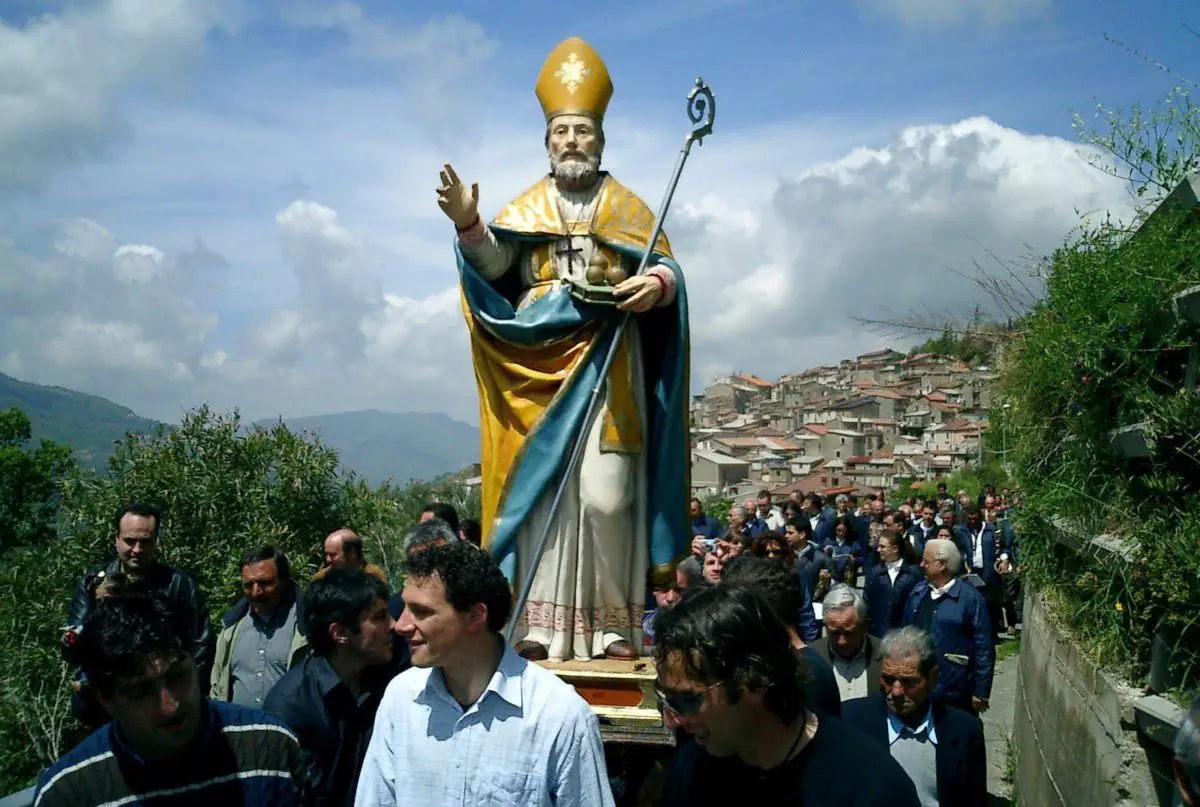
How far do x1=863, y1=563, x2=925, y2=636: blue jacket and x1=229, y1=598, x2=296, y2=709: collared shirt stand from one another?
4762 mm

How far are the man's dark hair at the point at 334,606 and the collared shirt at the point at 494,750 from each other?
848 millimetres

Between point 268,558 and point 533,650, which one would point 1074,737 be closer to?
point 533,650

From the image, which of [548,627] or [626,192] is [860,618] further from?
[626,192]

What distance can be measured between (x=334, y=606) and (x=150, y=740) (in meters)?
1.13

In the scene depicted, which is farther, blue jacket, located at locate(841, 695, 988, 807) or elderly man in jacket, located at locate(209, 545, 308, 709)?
elderly man in jacket, located at locate(209, 545, 308, 709)

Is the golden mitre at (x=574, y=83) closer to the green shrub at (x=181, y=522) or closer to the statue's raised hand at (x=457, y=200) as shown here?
the statue's raised hand at (x=457, y=200)

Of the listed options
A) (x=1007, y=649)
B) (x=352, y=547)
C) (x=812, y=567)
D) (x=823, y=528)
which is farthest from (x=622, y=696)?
(x=823, y=528)

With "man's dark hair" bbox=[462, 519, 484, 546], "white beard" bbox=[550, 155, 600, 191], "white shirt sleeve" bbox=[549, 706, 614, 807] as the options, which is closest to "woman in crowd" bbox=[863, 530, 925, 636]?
"man's dark hair" bbox=[462, 519, 484, 546]

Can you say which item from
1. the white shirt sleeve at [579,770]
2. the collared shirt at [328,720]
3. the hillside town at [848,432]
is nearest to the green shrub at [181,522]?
the collared shirt at [328,720]

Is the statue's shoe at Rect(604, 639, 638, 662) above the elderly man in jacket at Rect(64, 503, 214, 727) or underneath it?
underneath

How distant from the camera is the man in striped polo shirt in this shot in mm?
2748

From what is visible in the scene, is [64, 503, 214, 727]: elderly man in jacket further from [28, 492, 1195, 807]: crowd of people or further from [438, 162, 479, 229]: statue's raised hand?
[438, 162, 479, 229]: statue's raised hand

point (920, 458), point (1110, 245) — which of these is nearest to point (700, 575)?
point (1110, 245)

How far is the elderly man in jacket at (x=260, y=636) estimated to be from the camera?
5.54 m
